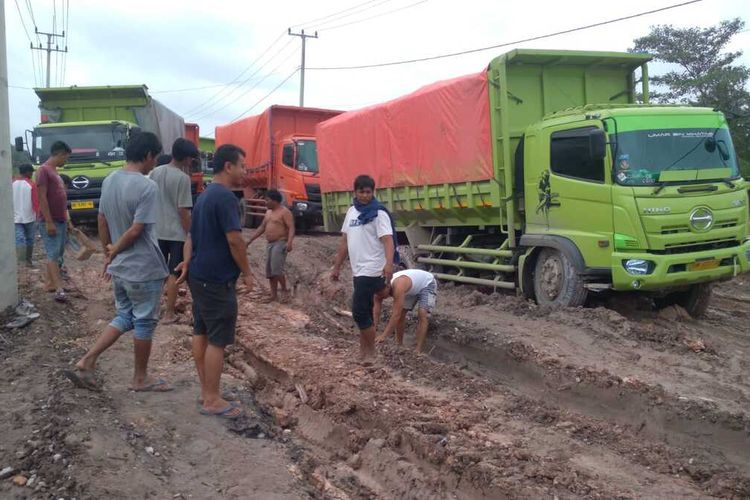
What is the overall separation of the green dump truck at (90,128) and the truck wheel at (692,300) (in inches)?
427

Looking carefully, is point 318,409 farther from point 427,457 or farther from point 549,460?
point 549,460

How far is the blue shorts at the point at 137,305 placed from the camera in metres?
4.69

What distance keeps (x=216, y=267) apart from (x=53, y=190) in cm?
395

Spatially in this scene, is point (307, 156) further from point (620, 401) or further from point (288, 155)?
point (620, 401)

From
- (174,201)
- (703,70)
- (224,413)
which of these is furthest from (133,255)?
(703,70)

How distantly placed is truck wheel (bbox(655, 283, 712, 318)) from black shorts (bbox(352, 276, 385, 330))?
4.22m

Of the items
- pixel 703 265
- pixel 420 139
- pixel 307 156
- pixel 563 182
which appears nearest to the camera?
pixel 703 265

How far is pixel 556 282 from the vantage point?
8156 millimetres

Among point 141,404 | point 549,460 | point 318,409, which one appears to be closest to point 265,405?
point 318,409

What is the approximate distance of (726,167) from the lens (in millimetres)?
7695

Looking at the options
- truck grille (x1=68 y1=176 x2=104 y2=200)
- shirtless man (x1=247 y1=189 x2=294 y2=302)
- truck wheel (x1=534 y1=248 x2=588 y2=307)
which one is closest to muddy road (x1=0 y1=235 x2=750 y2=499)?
truck wheel (x1=534 y1=248 x2=588 y2=307)

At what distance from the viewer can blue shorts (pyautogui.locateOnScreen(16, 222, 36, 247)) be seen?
8.51m

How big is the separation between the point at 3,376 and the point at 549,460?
396 cm

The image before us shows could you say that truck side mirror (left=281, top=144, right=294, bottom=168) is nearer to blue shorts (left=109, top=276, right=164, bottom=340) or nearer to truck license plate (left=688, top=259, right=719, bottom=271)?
truck license plate (left=688, top=259, right=719, bottom=271)
